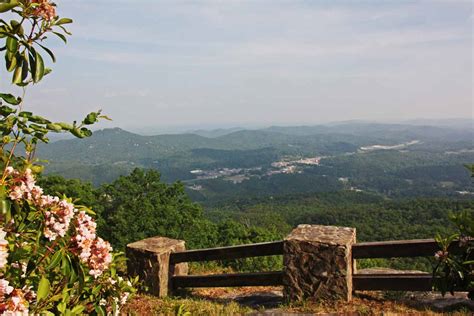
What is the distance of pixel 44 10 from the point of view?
1.95 meters

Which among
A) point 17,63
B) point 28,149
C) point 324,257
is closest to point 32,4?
point 17,63

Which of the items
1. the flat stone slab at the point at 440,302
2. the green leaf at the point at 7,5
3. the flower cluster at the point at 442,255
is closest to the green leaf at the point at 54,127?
the green leaf at the point at 7,5

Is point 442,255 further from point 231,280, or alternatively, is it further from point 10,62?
point 10,62

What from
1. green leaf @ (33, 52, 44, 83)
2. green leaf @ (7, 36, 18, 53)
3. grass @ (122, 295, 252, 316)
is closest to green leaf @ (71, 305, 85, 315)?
green leaf @ (33, 52, 44, 83)

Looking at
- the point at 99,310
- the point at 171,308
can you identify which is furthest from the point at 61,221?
the point at 171,308

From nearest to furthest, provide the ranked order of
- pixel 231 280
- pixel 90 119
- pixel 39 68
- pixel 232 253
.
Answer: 1. pixel 39 68
2. pixel 90 119
3. pixel 232 253
4. pixel 231 280

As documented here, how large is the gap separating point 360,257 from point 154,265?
11.2 ft

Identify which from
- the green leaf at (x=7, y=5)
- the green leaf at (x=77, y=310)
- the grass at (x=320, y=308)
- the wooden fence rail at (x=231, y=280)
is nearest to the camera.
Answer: the green leaf at (x=7, y=5)

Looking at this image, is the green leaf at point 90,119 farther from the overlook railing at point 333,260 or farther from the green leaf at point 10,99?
the overlook railing at point 333,260

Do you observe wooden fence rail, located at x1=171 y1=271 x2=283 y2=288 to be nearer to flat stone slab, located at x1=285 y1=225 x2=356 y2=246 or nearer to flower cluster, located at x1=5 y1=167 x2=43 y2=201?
flat stone slab, located at x1=285 y1=225 x2=356 y2=246

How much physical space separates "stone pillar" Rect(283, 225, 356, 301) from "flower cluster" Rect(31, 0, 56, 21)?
4.04m

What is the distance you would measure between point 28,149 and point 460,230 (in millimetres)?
4217

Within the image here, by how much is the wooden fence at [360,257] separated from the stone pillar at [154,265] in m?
0.18

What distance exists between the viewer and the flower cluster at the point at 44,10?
1938 mm
